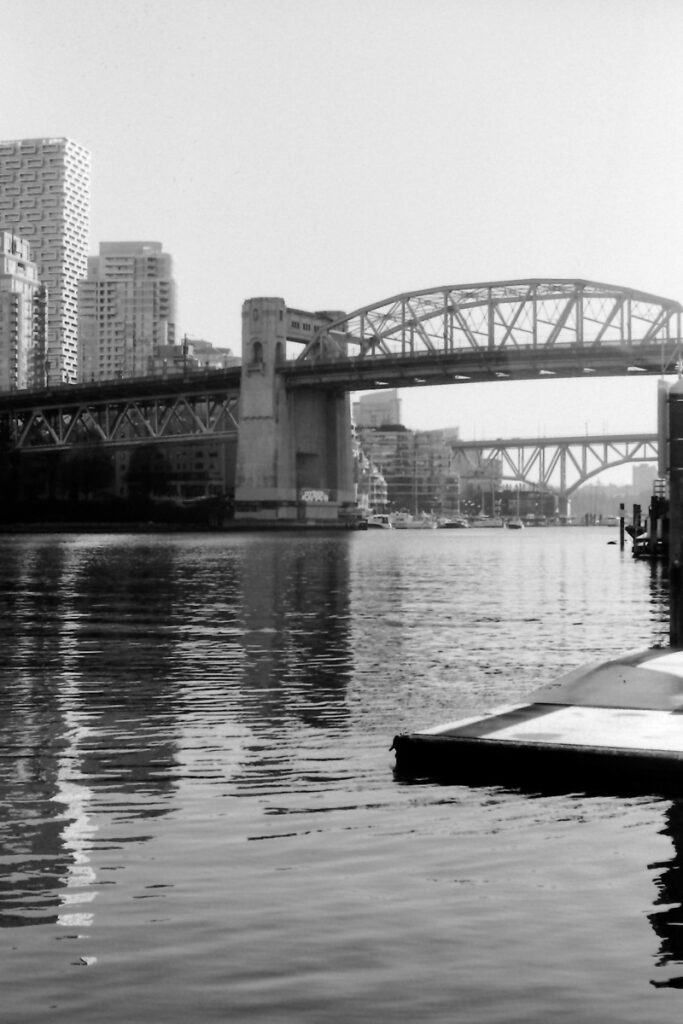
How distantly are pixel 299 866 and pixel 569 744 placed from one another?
2974 millimetres

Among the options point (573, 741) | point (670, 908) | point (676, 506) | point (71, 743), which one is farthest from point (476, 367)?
point (670, 908)

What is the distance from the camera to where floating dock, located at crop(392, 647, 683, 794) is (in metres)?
10.1

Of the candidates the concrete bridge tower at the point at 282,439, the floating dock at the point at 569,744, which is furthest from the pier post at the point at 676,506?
the concrete bridge tower at the point at 282,439

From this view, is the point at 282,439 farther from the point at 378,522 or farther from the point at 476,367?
the point at 378,522

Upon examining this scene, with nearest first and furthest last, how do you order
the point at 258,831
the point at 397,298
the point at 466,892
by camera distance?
the point at 466,892 < the point at 258,831 < the point at 397,298

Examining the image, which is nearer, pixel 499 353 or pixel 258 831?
pixel 258 831

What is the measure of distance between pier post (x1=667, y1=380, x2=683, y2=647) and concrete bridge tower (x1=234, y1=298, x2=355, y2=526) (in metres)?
124

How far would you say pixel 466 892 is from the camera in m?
7.50

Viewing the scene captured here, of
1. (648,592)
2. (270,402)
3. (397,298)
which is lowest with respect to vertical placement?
(648,592)

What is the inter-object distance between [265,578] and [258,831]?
3801 centimetres

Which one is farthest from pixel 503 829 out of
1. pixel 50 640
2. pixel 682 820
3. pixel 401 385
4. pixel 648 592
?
pixel 401 385

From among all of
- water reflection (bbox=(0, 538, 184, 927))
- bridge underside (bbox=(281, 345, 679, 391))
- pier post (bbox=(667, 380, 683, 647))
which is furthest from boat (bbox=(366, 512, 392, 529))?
pier post (bbox=(667, 380, 683, 647))

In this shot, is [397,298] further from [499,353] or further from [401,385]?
[499,353]

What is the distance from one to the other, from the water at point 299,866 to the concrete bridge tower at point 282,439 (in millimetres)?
123380
